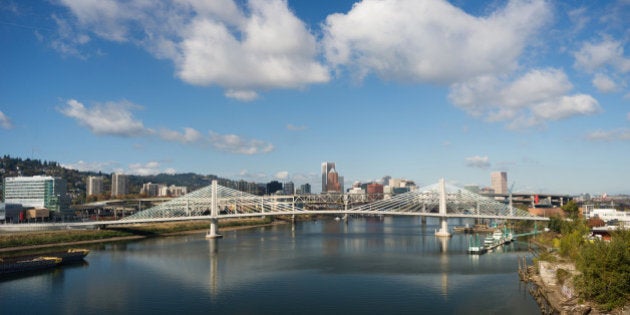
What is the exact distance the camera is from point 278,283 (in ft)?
55.9

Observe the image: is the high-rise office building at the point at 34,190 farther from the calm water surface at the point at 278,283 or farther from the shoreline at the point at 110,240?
the calm water surface at the point at 278,283

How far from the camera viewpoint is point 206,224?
144 ft

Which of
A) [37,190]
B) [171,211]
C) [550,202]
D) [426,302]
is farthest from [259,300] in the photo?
[550,202]

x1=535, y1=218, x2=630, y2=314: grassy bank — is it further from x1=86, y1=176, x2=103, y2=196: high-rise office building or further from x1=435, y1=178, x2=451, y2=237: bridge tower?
x1=86, y1=176, x2=103, y2=196: high-rise office building

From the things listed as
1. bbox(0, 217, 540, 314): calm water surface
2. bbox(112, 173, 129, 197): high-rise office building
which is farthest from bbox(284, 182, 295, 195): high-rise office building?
bbox(0, 217, 540, 314): calm water surface

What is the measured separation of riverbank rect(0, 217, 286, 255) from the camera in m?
26.7

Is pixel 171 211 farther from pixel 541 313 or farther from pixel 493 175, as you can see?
pixel 493 175

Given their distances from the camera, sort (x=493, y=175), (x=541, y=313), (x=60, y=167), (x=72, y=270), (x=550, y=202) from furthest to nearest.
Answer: (x=493, y=175) → (x=60, y=167) → (x=550, y=202) → (x=72, y=270) → (x=541, y=313)

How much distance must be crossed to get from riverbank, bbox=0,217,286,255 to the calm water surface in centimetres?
375

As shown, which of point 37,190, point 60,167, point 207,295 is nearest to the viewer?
point 207,295

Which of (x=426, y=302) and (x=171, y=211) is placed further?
(x=171, y=211)

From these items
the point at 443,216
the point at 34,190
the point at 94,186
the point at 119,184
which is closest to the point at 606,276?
the point at 443,216

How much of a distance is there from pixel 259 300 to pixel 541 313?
8180 millimetres

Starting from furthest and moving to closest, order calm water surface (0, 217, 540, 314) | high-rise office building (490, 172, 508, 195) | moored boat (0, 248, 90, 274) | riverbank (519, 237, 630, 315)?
high-rise office building (490, 172, 508, 195) → moored boat (0, 248, 90, 274) → calm water surface (0, 217, 540, 314) → riverbank (519, 237, 630, 315)
